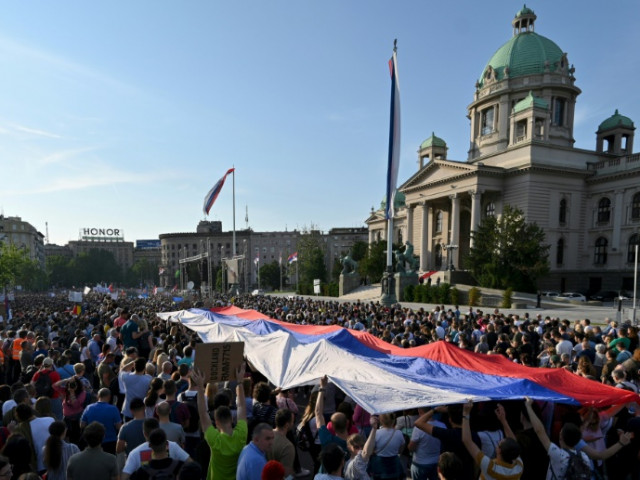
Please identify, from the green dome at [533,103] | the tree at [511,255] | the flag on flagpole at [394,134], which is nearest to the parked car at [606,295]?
the tree at [511,255]

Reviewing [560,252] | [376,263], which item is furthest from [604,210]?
[376,263]

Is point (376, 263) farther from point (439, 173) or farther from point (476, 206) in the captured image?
point (439, 173)

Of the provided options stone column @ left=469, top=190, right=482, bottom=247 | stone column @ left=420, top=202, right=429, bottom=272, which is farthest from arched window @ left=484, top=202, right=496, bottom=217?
stone column @ left=420, top=202, right=429, bottom=272

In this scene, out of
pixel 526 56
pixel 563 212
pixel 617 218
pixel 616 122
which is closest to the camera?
pixel 617 218

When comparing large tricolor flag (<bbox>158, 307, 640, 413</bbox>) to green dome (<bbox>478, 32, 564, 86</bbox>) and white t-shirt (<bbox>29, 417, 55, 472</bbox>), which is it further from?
green dome (<bbox>478, 32, 564, 86</bbox>)

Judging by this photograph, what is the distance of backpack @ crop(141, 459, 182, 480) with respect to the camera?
395 centimetres

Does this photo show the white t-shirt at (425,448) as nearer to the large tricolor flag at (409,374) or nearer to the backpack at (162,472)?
the large tricolor flag at (409,374)

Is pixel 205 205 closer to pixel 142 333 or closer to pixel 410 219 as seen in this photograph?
pixel 142 333

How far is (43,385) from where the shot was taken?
23.2ft

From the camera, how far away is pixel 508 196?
5328 centimetres

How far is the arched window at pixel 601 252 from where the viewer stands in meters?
51.2

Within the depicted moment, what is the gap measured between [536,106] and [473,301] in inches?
1202

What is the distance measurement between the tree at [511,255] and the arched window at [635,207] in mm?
15679

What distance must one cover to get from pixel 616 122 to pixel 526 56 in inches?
616
